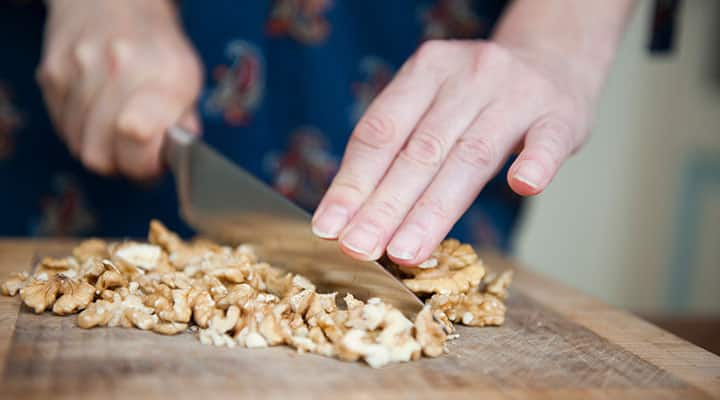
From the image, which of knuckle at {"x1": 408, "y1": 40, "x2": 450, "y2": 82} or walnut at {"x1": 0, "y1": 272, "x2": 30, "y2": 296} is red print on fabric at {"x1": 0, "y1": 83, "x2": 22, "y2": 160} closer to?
walnut at {"x1": 0, "y1": 272, "x2": 30, "y2": 296}

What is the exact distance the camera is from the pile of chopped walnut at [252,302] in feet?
2.53

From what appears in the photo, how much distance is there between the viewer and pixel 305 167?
1.49 meters

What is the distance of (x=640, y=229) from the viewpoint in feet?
9.06

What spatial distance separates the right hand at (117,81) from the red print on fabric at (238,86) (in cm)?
8

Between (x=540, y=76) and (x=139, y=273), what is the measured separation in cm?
58

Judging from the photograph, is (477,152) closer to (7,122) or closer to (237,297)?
(237,297)

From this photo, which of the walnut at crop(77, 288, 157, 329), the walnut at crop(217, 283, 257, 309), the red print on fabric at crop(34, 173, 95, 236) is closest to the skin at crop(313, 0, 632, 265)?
the walnut at crop(217, 283, 257, 309)

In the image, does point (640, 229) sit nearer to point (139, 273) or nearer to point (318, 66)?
point (318, 66)

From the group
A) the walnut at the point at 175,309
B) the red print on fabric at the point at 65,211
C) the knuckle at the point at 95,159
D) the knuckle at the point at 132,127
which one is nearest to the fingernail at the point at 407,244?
the walnut at the point at 175,309

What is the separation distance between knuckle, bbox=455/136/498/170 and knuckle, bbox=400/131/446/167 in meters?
0.02

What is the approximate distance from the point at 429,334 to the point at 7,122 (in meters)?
1.13

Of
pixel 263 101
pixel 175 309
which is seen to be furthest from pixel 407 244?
pixel 263 101

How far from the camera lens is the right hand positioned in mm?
1285

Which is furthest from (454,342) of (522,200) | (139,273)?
(522,200)
